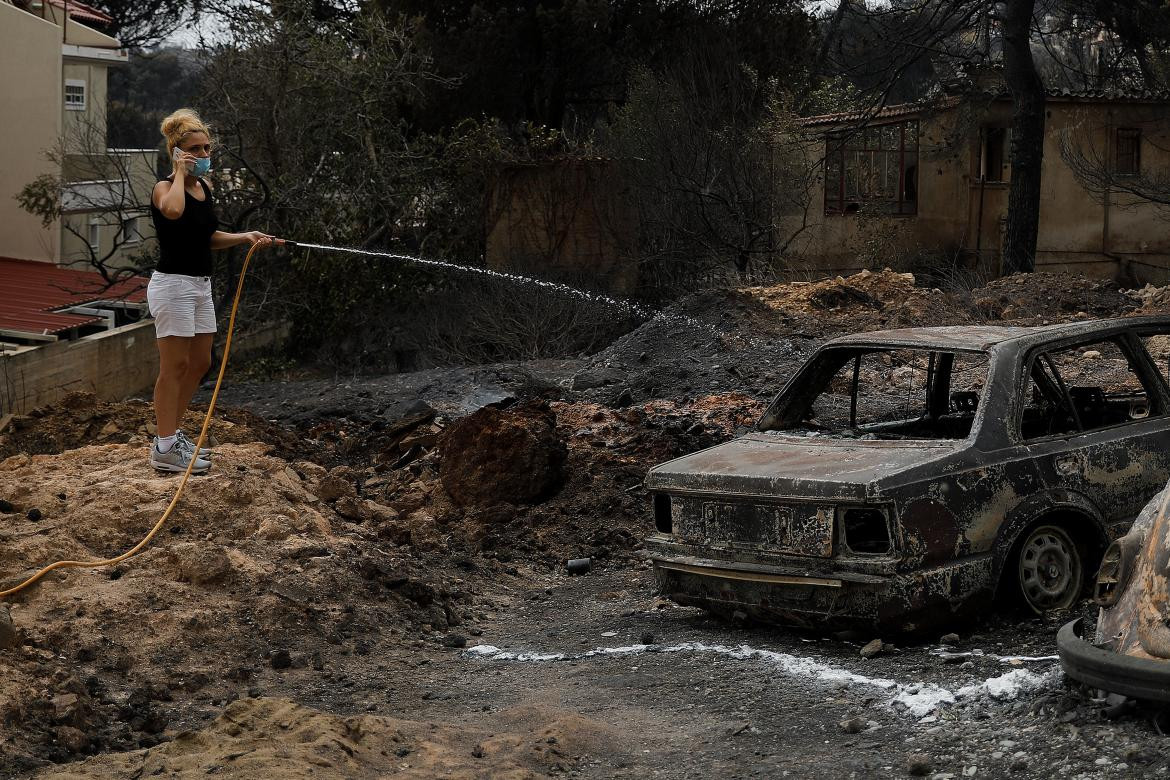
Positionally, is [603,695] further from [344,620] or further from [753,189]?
[753,189]

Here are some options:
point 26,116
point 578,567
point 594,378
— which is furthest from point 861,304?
point 26,116

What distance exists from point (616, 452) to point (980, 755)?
7113 millimetres

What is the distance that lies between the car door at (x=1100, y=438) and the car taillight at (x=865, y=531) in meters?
0.92

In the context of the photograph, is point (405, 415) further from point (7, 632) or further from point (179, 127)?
point (7, 632)

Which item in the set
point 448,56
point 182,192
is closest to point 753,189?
point 448,56

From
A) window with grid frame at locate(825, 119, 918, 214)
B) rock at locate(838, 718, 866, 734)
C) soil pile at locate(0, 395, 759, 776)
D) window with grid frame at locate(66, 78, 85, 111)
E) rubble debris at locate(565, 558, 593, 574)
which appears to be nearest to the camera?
rock at locate(838, 718, 866, 734)

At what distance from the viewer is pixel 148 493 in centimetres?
852

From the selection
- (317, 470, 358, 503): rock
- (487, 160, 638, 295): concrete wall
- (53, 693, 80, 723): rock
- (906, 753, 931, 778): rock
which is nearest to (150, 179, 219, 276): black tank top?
(317, 470, 358, 503): rock

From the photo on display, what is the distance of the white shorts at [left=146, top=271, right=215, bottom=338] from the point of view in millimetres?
8422

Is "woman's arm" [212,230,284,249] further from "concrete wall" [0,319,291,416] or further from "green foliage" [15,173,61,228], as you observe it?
"green foliage" [15,173,61,228]

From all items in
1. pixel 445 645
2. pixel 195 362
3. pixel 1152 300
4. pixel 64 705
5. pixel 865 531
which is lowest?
pixel 445 645

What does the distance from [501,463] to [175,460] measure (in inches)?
116

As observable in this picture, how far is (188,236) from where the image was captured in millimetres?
8398

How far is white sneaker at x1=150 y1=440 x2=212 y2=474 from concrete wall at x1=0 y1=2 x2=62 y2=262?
22516 millimetres
